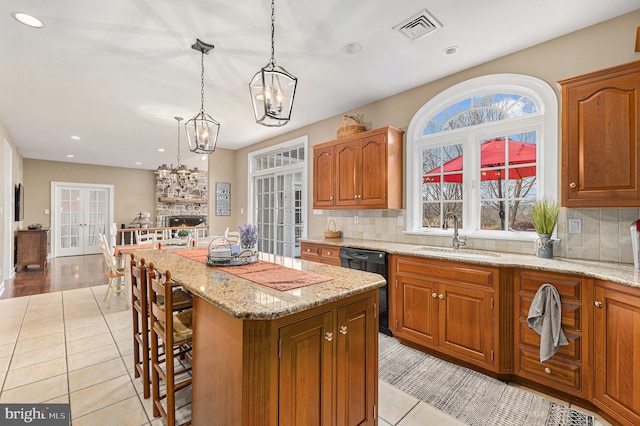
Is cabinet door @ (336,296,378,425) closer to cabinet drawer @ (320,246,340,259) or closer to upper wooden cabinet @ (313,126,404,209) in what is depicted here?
cabinet drawer @ (320,246,340,259)

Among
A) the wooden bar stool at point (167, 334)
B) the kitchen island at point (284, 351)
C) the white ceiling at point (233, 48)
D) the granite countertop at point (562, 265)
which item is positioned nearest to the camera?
the kitchen island at point (284, 351)

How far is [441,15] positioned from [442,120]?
49.8 inches

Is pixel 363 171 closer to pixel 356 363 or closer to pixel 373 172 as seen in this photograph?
pixel 373 172

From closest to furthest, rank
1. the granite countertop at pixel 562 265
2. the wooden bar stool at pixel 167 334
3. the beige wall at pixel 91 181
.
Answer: the wooden bar stool at pixel 167 334
the granite countertop at pixel 562 265
the beige wall at pixel 91 181

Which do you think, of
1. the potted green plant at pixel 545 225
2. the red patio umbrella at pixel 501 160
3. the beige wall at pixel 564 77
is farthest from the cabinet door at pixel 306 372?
the red patio umbrella at pixel 501 160

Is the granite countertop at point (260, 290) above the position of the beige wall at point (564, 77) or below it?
below

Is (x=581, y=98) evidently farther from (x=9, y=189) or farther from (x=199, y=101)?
(x=9, y=189)

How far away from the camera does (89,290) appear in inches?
187

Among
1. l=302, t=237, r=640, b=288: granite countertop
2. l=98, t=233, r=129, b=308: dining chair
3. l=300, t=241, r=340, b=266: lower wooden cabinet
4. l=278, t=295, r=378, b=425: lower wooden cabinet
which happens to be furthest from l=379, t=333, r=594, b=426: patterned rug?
l=98, t=233, r=129, b=308: dining chair

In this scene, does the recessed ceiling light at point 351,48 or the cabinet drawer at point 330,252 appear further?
the cabinet drawer at point 330,252

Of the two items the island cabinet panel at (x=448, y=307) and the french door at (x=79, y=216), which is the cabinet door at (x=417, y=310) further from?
the french door at (x=79, y=216)

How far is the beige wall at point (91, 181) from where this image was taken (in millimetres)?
8016

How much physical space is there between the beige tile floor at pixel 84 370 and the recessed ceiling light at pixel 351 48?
9.09 feet

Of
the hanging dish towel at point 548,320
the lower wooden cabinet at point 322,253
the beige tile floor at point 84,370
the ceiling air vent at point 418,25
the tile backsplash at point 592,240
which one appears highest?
the ceiling air vent at point 418,25
